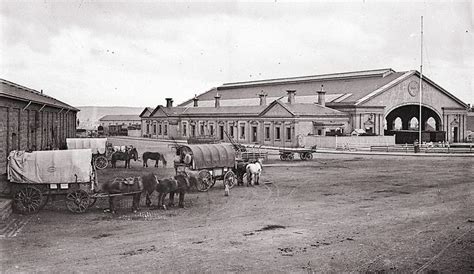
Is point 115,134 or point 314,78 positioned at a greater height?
point 314,78

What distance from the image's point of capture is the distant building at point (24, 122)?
22281 mm

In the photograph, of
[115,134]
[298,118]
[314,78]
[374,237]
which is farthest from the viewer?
[115,134]

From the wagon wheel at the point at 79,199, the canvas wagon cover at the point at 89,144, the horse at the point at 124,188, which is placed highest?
the canvas wagon cover at the point at 89,144

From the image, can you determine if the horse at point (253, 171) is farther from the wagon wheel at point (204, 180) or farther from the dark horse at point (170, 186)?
the dark horse at point (170, 186)

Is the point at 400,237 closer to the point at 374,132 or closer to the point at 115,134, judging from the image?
the point at 374,132

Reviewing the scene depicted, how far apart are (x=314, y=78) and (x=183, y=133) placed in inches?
860

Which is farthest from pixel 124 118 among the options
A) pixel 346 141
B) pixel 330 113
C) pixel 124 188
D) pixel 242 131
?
pixel 124 188

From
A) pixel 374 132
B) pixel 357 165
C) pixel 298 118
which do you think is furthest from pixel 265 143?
pixel 357 165

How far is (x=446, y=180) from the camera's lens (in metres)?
26.8

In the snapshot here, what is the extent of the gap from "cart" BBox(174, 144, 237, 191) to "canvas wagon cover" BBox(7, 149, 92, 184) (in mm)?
5875

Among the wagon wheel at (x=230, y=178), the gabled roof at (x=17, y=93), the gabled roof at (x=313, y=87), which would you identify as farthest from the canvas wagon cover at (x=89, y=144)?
the gabled roof at (x=313, y=87)

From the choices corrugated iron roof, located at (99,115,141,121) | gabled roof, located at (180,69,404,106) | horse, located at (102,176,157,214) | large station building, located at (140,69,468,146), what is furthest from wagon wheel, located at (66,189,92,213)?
corrugated iron roof, located at (99,115,141,121)

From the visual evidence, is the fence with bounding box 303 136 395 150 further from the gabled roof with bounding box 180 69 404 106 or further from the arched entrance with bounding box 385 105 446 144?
the gabled roof with bounding box 180 69 404 106

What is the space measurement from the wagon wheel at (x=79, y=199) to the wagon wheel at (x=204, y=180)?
6339 millimetres
